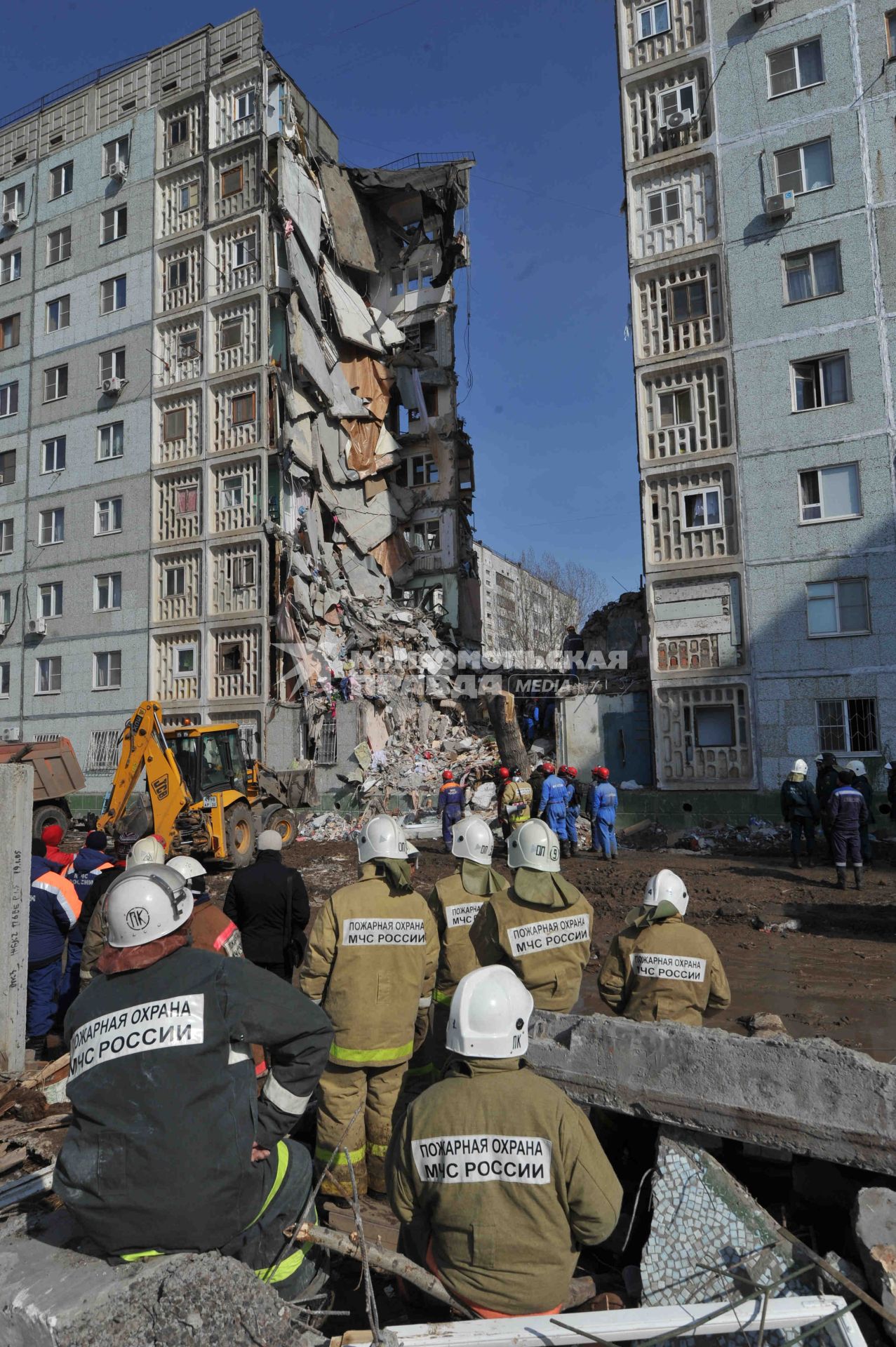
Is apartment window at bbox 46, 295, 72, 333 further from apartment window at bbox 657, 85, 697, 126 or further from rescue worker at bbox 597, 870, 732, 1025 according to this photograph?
rescue worker at bbox 597, 870, 732, 1025

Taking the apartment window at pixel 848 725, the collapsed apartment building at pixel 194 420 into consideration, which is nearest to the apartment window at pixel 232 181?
the collapsed apartment building at pixel 194 420

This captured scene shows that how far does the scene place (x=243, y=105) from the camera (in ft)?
82.5

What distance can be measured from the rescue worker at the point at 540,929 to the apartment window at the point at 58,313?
30.0m

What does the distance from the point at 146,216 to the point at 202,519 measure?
10.7m

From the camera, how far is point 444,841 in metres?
16.3

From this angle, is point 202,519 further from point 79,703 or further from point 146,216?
point 146,216

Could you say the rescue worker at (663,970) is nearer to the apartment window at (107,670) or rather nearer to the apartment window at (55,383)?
the apartment window at (107,670)

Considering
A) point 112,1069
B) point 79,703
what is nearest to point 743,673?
point 112,1069

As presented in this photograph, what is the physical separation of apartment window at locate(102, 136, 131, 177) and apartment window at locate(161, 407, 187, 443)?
8880 millimetres

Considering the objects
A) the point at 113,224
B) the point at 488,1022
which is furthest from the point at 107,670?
the point at 488,1022

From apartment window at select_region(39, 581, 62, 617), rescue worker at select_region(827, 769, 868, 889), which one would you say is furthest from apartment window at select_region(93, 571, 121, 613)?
rescue worker at select_region(827, 769, 868, 889)

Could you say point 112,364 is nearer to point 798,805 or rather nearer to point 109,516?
point 109,516

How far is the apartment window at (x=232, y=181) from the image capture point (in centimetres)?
2502

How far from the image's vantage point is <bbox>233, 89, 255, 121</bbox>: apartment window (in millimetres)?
24938
